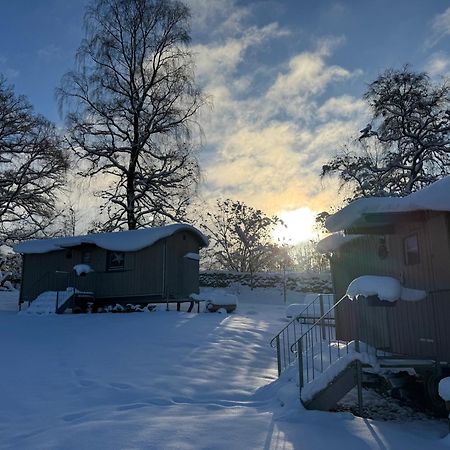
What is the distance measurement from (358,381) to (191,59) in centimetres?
2060

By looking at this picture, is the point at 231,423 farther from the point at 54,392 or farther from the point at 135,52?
the point at 135,52

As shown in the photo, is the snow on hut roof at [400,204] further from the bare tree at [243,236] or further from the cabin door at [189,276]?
the bare tree at [243,236]

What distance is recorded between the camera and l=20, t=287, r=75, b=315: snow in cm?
1762

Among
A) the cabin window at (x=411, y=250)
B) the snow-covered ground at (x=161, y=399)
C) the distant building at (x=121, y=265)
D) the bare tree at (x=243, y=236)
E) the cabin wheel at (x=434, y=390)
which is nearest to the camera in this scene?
the snow-covered ground at (x=161, y=399)

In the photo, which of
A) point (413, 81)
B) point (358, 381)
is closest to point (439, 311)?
point (358, 381)

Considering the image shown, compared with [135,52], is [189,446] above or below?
below

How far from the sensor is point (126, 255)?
18.8 meters

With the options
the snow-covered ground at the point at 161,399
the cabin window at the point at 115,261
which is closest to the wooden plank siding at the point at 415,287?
the snow-covered ground at the point at 161,399

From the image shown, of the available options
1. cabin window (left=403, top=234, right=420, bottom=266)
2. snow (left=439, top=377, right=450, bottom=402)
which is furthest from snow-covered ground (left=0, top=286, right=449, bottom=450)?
cabin window (left=403, top=234, right=420, bottom=266)

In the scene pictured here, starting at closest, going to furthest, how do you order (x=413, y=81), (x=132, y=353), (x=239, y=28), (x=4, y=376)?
(x=4, y=376) < (x=132, y=353) < (x=239, y=28) < (x=413, y=81)

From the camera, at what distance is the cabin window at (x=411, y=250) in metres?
7.49

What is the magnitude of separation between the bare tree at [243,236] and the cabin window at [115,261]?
18.9 metres

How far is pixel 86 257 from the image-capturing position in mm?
19922

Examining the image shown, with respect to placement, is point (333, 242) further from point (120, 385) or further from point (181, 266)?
point (181, 266)
